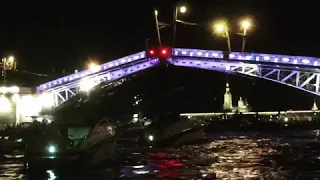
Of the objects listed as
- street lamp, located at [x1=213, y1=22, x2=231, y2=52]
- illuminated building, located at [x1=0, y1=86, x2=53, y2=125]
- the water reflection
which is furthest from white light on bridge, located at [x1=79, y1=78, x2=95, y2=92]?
the water reflection

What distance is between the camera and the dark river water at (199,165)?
2606 cm

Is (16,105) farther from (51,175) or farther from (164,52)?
(51,175)

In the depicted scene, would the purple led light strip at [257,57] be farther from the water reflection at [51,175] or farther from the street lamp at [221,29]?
the water reflection at [51,175]

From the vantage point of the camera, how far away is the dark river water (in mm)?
26062

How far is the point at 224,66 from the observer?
245 ft

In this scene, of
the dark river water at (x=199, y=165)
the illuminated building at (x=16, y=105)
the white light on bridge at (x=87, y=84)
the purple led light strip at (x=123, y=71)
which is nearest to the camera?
the dark river water at (x=199, y=165)

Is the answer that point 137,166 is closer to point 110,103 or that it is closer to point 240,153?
point 240,153

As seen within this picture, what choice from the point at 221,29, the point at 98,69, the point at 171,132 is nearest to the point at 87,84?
the point at 98,69

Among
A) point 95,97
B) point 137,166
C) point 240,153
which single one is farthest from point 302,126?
point 137,166

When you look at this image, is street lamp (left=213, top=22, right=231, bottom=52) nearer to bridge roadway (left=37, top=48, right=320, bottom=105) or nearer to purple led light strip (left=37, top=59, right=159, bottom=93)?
bridge roadway (left=37, top=48, right=320, bottom=105)

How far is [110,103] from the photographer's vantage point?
3752 inches

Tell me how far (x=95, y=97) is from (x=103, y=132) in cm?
5998

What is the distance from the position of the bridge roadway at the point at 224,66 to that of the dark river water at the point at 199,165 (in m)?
30.2

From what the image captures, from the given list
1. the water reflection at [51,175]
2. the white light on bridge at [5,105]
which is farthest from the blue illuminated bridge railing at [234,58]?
the water reflection at [51,175]
